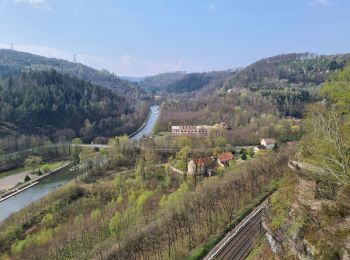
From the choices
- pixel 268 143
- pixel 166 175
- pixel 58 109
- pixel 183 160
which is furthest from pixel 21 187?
pixel 58 109

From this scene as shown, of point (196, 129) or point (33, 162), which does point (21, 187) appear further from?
point (196, 129)

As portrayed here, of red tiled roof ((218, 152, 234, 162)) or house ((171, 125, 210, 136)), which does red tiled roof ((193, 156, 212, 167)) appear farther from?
house ((171, 125, 210, 136))

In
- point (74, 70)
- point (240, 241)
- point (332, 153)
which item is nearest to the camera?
point (332, 153)

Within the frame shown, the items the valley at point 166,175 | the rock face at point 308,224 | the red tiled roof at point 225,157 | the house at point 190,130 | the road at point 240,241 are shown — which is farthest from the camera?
the house at point 190,130

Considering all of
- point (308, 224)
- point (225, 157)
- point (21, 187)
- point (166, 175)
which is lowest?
point (21, 187)

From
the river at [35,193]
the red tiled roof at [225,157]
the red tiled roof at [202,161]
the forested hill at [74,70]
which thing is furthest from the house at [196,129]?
the forested hill at [74,70]

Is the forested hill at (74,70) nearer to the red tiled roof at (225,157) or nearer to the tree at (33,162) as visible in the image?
the tree at (33,162)

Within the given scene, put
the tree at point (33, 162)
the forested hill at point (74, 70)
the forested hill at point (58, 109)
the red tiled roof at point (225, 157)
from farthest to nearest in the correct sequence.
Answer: the forested hill at point (74, 70), the forested hill at point (58, 109), the tree at point (33, 162), the red tiled roof at point (225, 157)
